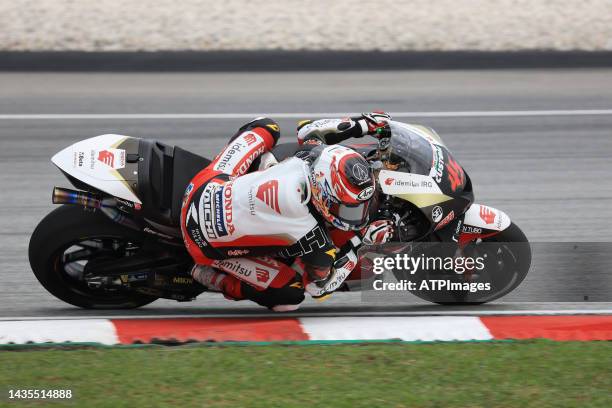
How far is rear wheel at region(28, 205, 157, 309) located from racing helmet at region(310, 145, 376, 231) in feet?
4.16

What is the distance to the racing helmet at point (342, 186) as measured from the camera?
570cm

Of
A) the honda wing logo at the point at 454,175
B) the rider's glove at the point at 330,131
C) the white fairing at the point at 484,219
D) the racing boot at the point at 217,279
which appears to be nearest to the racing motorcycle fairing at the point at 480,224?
the white fairing at the point at 484,219

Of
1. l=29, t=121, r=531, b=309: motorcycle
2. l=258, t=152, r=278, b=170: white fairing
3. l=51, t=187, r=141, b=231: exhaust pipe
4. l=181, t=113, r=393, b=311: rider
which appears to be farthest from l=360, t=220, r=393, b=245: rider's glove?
l=51, t=187, r=141, b=231: exhaust pipe

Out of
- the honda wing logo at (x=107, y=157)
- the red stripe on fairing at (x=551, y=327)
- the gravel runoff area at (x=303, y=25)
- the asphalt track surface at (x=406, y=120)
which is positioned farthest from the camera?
the gravel runoff area at (x=303, y=25)

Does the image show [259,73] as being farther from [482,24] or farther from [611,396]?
[611,396]

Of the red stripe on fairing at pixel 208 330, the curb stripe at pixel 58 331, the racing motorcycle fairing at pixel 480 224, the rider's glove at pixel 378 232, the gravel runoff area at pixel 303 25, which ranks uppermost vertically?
the gravel runoff area at pixel 303 25

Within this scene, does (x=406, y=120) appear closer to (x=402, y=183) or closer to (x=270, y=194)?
Answer: (x=402, y=183)

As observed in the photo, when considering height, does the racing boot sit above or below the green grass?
above

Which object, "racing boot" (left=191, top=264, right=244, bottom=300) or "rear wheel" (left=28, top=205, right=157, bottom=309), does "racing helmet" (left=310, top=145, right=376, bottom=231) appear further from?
"rear wheel" (left=28, top=205, right=157, bottom=309)

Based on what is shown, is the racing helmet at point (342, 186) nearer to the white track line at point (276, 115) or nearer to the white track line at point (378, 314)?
the white track line at point (378, 314)

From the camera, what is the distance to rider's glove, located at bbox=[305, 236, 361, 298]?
6.21m

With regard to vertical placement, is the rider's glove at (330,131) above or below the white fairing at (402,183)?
above

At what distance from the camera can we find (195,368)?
5516 mm

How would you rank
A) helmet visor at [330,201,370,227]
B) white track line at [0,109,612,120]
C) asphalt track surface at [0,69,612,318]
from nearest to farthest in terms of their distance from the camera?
helmet visor at [330,201,370,227] < asphalt track surface at [0,69,612,318] < white track line at [0,109,612,120]
